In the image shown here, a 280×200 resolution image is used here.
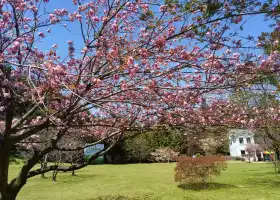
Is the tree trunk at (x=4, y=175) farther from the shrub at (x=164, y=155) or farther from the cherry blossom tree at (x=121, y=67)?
the shrub at (x=164, y=155)

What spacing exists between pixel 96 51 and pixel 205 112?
2532mm

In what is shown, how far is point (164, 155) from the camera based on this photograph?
33406 mm

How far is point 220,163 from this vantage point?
14.5m

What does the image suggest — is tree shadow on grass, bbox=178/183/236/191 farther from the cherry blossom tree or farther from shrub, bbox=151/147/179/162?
shrub, bbox=151/147/179/162

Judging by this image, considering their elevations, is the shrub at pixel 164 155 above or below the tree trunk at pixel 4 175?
above

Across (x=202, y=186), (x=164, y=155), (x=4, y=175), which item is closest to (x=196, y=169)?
(x=202, y=186)

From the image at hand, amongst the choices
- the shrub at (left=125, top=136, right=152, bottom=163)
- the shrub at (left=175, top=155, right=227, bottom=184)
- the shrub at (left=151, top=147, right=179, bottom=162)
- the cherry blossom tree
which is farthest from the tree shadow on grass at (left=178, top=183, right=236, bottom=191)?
the shrub at (left=151, top=147, right=179, bottom=162)

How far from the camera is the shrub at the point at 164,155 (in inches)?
1308

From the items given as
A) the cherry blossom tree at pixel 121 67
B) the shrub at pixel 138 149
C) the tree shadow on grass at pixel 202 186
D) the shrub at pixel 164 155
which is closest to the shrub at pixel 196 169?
the tree shadow on grass at pixel 202 186

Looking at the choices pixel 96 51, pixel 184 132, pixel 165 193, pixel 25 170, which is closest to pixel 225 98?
pixel 184 132

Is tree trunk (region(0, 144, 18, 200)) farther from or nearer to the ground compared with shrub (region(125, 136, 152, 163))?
nearer to the ground

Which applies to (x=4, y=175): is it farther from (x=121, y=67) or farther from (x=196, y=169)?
(x=196, y=169)

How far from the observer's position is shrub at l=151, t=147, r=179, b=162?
33219 millimetres

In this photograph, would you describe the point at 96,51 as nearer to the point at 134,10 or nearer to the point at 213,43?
the point at 134,10
